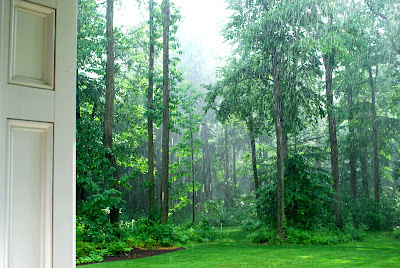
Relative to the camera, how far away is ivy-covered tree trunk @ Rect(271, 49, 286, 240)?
6.67 meters

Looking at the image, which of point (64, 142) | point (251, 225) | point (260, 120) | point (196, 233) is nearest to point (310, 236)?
point (251, 225)

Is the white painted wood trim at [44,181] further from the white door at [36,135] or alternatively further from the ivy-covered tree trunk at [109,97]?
the ivy-covered tree trunk at [109,97]

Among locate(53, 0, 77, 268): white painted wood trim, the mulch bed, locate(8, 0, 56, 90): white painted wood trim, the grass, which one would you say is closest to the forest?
the mulch bed

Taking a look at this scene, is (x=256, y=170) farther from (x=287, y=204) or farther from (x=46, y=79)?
(x=46, y=79)

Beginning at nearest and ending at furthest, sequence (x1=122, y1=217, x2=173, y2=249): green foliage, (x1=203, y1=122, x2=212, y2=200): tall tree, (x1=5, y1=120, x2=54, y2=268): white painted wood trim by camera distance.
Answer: (x1=5, y1=120, x2=54, y2=268): white painted wood trim, (x1=122, y1=217, x2=173, y2=249): green foliage, (x1=203, y1=122, x2=212, y2=200): tall tree

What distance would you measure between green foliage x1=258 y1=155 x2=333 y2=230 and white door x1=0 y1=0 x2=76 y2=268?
624 cm

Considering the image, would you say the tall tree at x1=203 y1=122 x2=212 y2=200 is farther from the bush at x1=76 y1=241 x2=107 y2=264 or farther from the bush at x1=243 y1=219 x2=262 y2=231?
the bush at x1=76 y1=241 x2=107 y2=264

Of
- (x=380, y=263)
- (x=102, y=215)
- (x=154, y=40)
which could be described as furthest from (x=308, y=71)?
(x=102, y=215)

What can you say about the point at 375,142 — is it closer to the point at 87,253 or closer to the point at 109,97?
the point at 109,97

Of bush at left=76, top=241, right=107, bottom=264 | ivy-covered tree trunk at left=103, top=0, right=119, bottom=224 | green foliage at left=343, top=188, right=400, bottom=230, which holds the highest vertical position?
ivy-covered tree trunk at left=103, top=0, right=119, bottom=224

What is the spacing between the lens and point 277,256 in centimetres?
551

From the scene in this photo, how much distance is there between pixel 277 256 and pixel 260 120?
3.23 m

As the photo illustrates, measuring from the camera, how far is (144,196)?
924cm

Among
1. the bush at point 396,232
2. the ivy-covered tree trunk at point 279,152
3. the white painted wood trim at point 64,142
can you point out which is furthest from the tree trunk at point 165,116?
the white painted wood trim at point 64,142
